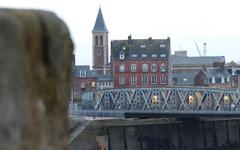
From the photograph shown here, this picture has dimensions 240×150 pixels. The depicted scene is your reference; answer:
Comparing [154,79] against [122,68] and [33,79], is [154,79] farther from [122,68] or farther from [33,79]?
[33,79]

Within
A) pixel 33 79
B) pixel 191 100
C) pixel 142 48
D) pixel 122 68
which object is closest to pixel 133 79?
pixel 122 68

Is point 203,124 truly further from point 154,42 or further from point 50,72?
point 50,72

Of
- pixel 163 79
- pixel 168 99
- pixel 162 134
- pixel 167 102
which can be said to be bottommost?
pixel 162 134

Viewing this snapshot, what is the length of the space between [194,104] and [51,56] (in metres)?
85.1

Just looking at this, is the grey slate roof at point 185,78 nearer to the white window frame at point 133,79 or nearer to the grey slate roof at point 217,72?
the grey slate roof at point 217,72

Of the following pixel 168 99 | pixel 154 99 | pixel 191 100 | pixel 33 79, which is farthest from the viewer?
pixel 154 99

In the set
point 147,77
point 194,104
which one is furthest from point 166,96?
point 147,77

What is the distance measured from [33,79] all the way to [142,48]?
380 feet

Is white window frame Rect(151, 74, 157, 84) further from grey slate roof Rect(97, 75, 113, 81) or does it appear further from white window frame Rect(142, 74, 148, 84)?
grey slate roof Rect(97, 75, 113, 81)

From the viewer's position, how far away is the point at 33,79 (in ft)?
9.73

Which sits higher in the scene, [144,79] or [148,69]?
[148,69]

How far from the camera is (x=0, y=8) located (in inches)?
119

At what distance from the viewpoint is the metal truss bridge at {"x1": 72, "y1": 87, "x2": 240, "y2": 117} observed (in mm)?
79875

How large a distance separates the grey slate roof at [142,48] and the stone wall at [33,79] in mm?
→ 113900
